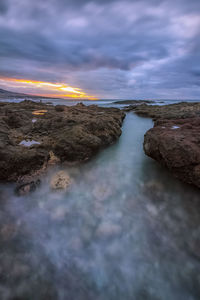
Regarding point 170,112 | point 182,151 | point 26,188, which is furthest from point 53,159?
point 170,112

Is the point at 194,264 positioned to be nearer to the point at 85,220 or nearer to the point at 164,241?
the point at 164,241

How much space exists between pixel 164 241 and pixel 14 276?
11.1 feet

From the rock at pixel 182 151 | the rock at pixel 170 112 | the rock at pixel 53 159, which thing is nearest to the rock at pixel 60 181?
Answer: the rock at pixel 53 159

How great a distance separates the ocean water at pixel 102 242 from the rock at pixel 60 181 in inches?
8.1

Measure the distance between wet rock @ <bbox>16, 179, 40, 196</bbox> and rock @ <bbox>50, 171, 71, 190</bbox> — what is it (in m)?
0.54

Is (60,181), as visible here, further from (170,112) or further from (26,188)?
(170,112)

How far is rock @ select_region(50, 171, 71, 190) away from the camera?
192 inches

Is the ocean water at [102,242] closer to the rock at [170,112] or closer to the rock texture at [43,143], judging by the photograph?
the rock texture at [43,143]

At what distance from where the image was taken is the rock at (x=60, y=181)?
16.0ft

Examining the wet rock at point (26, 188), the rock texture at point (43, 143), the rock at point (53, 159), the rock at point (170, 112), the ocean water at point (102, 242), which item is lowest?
the ocean water at point (102, 242)

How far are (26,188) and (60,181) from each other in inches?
45.4

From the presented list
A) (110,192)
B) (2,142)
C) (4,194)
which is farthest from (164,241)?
(2,142)

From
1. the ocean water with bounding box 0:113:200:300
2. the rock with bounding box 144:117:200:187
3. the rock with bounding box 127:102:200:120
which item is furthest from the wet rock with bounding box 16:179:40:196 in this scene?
the rock with bounding box 127:102:200:120

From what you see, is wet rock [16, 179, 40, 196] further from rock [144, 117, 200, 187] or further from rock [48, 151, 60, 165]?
rock [144, 117, 200, 187]
